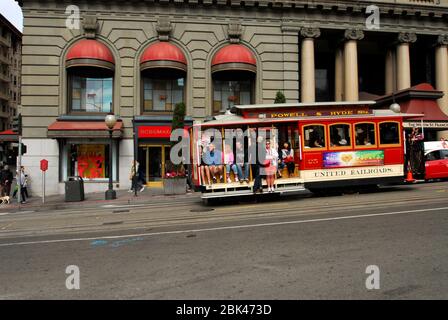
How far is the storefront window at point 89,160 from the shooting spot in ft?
72.2

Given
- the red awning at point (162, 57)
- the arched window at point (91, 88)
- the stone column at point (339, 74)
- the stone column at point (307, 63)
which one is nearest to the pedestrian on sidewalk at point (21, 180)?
the arched window at point (91, 88)

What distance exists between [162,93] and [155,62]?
91.5 inches

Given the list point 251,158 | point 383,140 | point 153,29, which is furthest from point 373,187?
point 153,29

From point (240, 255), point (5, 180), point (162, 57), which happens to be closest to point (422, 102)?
point (162, 57)

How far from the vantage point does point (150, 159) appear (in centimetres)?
2267

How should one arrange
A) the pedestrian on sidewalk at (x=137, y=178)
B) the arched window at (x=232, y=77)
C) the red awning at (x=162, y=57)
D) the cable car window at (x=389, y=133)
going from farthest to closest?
the arched window at (x=232, y=77), the red awning at (x=162, y=57), the pedestrian on sidewalk at (x=137, y=178), the cable car window at (x=389, y=133)

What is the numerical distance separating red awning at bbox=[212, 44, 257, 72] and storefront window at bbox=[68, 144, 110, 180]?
8672 mm

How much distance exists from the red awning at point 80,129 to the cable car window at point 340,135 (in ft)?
41.6

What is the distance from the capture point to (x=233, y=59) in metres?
22.0

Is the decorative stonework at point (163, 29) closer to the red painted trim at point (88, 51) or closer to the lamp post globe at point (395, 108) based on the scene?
the red painted trim at point (88, 51)

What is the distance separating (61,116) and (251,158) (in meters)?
13.9

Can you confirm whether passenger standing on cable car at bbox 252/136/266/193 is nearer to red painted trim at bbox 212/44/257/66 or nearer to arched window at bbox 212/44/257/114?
arched window at bbox 212/44/257/114

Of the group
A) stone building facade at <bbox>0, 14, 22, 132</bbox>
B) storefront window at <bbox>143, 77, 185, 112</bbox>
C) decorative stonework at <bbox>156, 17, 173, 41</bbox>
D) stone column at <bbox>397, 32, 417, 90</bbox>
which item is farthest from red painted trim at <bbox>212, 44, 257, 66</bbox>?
stone building facade at <bbox>0, 14, 22, 132</bbox>
